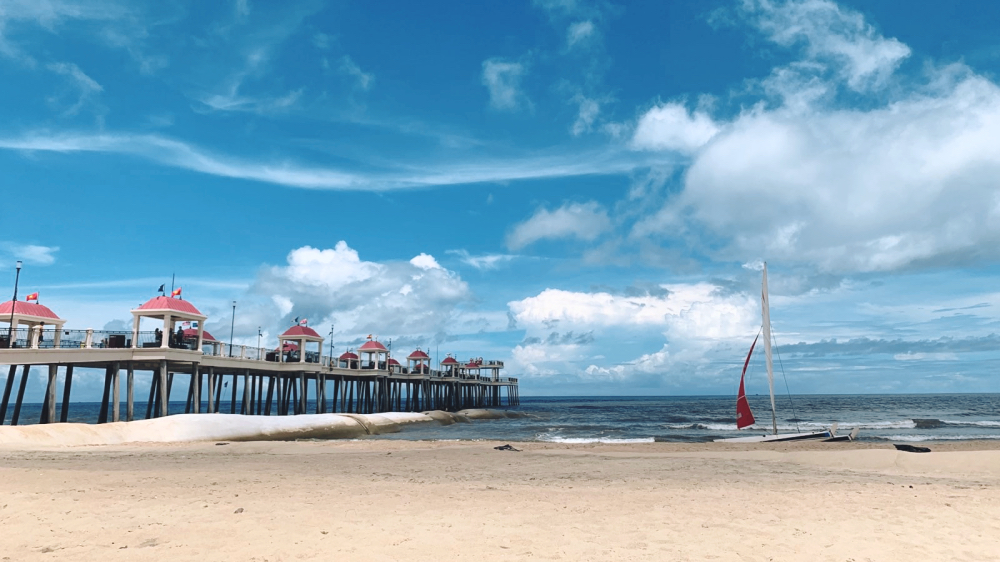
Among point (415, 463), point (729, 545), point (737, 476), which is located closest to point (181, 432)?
point (415, 463)

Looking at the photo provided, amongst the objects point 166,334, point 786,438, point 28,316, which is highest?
point 28,316

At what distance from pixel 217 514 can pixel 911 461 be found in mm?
18047

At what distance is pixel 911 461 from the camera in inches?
728

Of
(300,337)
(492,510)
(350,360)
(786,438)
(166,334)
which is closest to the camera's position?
(492,510)

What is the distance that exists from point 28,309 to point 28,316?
704mm

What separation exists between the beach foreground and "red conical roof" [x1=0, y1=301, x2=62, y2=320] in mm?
15082

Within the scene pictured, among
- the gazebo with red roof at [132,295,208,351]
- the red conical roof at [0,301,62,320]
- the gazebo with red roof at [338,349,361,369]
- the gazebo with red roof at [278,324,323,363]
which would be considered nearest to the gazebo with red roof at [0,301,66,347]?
the red conical roof at [0,301,62,320]

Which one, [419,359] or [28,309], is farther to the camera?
[419,359]

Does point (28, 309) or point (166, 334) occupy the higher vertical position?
point (28, 309)

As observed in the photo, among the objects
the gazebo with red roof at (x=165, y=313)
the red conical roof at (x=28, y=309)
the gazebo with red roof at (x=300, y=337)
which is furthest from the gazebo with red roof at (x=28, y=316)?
the gazebo with red roof at (x=300, y=337)

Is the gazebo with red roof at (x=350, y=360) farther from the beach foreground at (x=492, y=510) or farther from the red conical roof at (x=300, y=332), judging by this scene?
the beach foreground at (x=492, y=510)

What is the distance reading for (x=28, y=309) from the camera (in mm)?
31500

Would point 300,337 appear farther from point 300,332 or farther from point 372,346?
point 372,346

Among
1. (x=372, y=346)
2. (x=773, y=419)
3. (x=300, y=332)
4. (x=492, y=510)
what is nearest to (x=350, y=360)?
(x=372, y=346)
